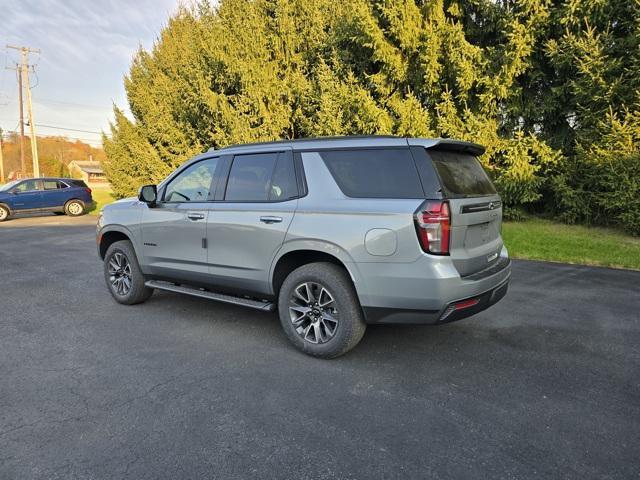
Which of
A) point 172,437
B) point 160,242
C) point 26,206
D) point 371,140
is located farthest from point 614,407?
point 26,206

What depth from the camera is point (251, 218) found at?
396 centimetres

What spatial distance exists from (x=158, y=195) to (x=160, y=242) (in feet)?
1.89

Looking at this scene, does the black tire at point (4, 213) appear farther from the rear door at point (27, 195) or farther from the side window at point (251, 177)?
the side window at point (251, 177)

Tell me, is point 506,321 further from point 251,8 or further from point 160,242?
point 251,8

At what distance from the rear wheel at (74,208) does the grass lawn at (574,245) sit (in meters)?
17.5

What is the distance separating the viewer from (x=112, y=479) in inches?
85.3

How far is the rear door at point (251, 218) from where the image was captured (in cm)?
383

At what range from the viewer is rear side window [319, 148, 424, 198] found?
10.7 ft

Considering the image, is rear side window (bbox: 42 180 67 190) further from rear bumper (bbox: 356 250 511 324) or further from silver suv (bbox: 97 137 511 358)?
rear bumper (bbox: 356 250 511 324)

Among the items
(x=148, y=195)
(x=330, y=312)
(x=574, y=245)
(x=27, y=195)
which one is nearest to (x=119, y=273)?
(x=148, y=195)

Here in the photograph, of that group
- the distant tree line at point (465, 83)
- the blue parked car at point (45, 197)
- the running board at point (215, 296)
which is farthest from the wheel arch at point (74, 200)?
the running board at point (215, 296)

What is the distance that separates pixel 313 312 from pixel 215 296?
4.01 feet

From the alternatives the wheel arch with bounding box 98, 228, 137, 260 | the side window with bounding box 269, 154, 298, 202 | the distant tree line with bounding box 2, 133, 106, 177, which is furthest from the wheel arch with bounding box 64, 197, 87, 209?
the distant tree line with bounding box 2, 133, 106, 177

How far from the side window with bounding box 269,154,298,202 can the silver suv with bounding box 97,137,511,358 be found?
0.01m
